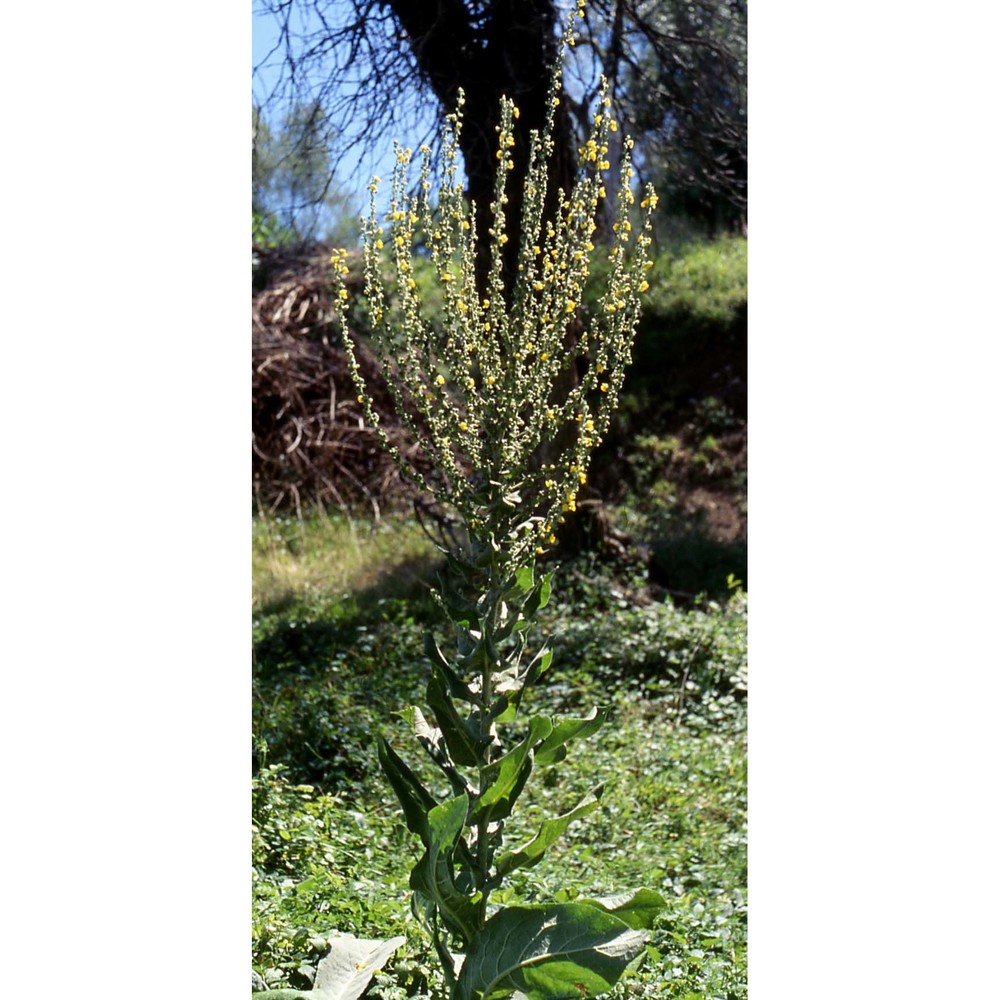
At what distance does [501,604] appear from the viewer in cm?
160

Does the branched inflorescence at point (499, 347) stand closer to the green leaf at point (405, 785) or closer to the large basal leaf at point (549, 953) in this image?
the green leaf at point (405, 785)

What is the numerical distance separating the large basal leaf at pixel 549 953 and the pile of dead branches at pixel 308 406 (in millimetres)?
2806

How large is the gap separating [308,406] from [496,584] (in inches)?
129

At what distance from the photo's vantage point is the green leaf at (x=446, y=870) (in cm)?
140

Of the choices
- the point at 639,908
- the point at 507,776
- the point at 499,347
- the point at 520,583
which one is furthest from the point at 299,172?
the point at 639,908

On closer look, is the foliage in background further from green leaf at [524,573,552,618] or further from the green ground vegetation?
green leaf at [524,573,552,618]

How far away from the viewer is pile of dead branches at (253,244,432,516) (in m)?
4.44

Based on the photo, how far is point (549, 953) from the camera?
147 cm

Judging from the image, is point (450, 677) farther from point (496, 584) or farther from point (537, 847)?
point (537, 847)

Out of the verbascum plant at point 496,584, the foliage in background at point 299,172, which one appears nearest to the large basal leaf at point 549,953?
the verbascum plant at point 496,584

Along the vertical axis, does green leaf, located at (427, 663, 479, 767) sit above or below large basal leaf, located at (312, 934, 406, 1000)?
above

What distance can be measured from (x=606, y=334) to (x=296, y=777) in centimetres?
152

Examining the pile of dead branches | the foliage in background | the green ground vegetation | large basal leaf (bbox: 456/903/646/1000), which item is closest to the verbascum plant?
large basal leaf (bbox: 456/903/646/1000)
